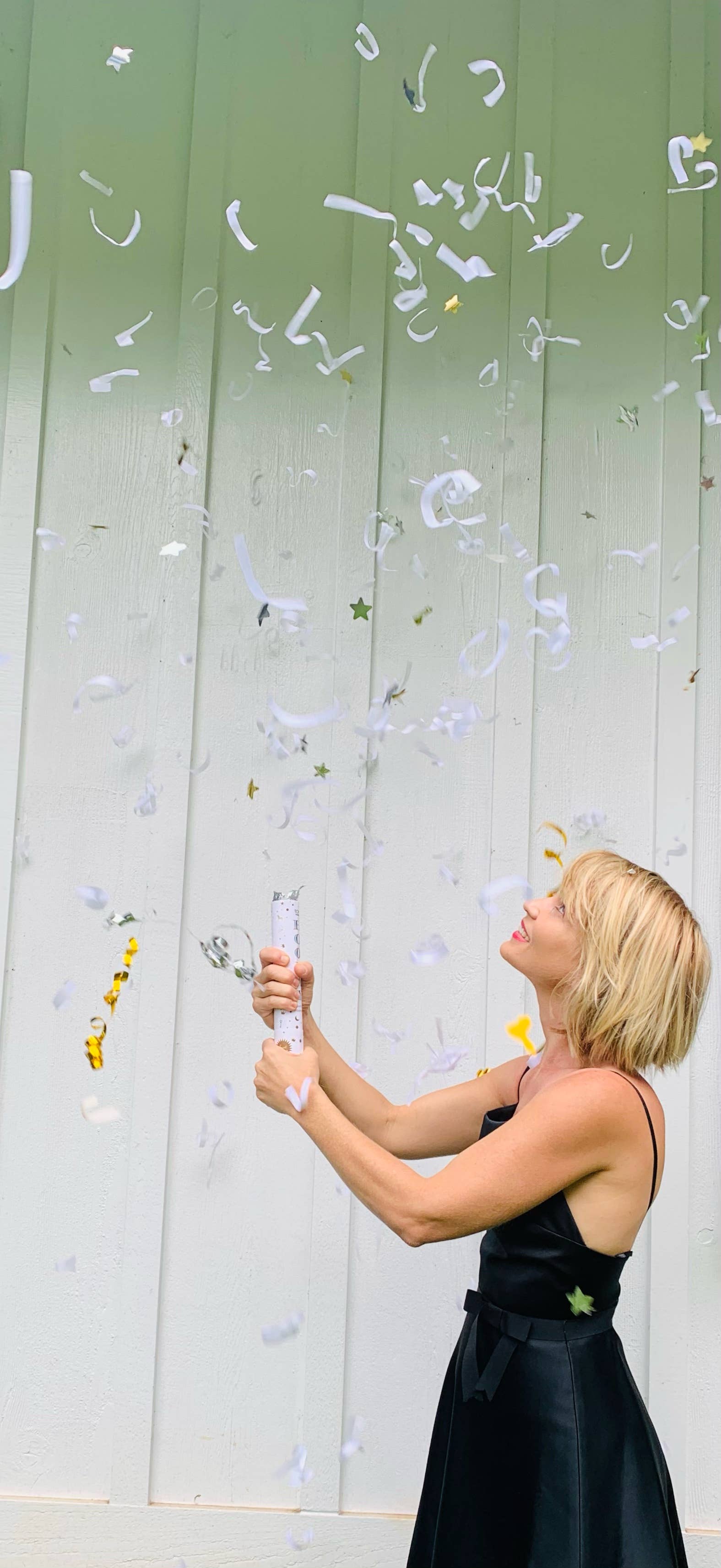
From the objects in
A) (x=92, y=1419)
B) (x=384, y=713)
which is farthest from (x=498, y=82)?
(x=92, y=1419)

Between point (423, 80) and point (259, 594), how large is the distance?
120cm

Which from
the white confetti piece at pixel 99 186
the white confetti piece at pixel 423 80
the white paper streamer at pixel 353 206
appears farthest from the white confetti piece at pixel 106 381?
the white confetti piece at pixel 423 80

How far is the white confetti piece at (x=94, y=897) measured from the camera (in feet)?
9.08

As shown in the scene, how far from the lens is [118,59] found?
2.83m

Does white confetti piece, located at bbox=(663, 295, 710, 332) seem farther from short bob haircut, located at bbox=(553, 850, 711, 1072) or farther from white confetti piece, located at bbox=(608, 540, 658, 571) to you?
short bob haircut, located at bbox=(553, 850, 711, 1072)

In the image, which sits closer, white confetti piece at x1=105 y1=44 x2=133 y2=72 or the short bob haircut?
the short bob haircut

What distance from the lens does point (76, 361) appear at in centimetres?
290

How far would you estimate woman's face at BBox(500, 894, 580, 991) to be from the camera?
1.96 metres

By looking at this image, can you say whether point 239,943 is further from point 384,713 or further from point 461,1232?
point 461,1232

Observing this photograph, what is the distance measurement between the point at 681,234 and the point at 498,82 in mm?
536

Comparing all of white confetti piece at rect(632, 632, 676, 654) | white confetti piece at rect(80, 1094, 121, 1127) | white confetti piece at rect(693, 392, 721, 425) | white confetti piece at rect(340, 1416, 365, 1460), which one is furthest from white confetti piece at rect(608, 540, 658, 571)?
white confetti piece at rect(340, 1416, 365, 1460)

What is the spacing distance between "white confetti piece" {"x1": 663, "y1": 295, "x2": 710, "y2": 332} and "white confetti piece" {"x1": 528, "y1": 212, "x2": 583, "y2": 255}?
0.93 ft

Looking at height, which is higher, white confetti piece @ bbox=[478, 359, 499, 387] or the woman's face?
white confetti piece @ bbox=[478, 359, 499, 387]

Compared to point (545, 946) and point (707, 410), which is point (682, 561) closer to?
point (707, 410)
